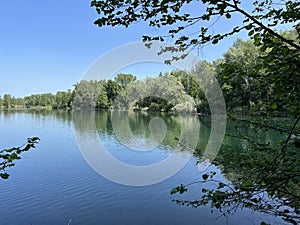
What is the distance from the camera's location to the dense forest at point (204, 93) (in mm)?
1744

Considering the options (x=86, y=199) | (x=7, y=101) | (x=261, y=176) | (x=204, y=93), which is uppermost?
(x=7, y=101)

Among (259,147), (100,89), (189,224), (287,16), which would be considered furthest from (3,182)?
(100,89)

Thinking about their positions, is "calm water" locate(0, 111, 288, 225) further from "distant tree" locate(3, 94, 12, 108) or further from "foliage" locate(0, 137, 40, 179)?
"distant tree" locate(3, 94, 12, 108)

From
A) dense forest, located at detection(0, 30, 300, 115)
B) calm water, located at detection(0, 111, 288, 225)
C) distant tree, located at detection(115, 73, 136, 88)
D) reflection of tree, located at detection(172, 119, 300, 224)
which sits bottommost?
calm water, located at detection(0, 111, 288, 225)

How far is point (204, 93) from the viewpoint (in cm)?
1170

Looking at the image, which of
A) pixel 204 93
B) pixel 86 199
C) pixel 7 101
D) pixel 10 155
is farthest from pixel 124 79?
pixel 10 155

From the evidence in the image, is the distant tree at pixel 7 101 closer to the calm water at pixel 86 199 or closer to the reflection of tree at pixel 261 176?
the calm water at pixel 86 199

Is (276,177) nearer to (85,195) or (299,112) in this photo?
(299,112)

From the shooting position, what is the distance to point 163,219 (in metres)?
6.32

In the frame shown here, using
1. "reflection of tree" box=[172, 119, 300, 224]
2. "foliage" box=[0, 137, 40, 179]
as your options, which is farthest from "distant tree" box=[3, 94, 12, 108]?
"reflection of tree" box=[172, 119, 300, 224]

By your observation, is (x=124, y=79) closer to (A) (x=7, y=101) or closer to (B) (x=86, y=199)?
(B) (x=86, y=199)

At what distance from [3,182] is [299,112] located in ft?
32.4

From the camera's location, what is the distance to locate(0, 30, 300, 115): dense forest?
1.74 meters

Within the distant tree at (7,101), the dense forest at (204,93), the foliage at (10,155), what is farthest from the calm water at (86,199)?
the distant tree at (7,101)
